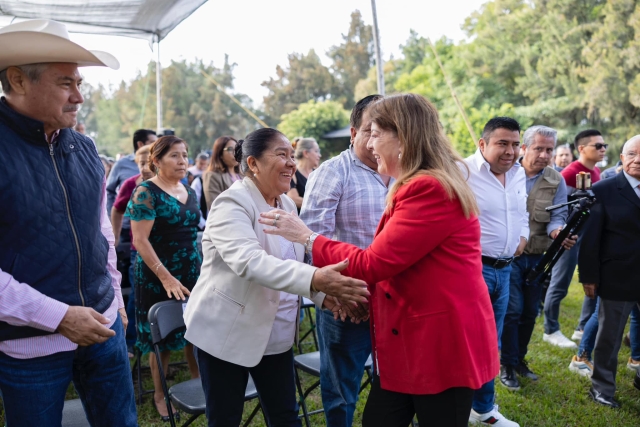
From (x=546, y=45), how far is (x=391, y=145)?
26.4 meters

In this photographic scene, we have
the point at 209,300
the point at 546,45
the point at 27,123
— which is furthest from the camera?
the point at 546,45

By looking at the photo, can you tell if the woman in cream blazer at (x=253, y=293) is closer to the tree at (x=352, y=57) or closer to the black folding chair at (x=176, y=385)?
the black folding chair at (x=176, y=385)

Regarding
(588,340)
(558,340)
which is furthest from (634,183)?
(558,340)

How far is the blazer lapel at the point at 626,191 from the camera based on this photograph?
3963 millimetres

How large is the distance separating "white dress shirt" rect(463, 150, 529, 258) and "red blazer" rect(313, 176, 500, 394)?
1.67 meters

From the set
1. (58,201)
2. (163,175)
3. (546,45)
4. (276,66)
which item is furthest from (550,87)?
(276,66)

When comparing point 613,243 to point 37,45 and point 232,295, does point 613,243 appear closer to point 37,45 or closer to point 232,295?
point 232,295

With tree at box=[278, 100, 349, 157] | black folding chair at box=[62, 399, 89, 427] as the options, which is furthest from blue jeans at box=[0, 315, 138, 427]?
tree at box=[278, 100, 349, 157]

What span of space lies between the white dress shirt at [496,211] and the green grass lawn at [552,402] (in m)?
1.25

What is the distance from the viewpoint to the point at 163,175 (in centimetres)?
400

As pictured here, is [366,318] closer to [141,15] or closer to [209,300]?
[209,300]

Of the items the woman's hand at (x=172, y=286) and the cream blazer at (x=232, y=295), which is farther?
the woman's hand at (x=172, y=286)

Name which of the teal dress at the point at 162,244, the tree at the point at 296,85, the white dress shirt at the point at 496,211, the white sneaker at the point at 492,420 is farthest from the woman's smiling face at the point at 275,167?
the tree at the point at 296,85

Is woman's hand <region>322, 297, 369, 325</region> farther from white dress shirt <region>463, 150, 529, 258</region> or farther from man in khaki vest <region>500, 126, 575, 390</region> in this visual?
Result: man in khaki vest <region>500, 126, 575, 390</region>
